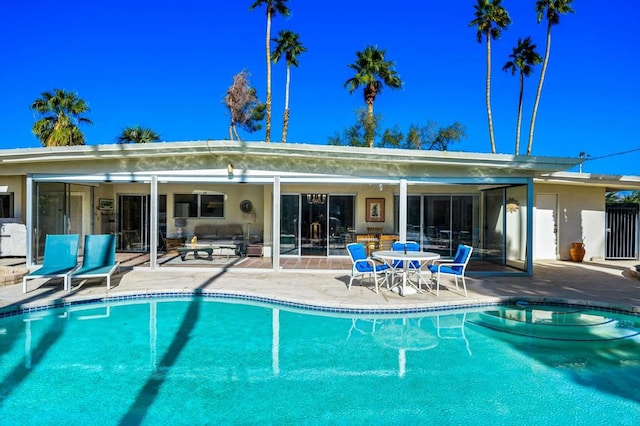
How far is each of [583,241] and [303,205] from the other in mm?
9812

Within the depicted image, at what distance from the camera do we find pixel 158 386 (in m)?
4.15

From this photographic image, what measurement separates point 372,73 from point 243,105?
330 inches

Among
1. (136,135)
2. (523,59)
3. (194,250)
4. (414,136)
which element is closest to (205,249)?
(194,250)

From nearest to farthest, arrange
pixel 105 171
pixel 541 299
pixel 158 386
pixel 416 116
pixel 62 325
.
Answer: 1. pixel 158 386
2. pixel 62 325
3. pixel 541 299
4. pixel 105 171
5. pixel 416 116

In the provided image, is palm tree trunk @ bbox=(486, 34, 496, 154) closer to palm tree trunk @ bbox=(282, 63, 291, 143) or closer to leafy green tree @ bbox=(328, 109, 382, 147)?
leafy green tree @ bbox=(328, 109, 382, 147)

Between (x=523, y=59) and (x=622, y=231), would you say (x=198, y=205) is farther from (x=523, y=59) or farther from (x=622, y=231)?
(x=523, y=59)

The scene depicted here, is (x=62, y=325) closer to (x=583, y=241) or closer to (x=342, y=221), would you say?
(x=342, y=221)

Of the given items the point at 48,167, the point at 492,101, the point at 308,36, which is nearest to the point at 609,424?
the point at 48,167

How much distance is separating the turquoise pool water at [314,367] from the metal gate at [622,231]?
8867 millimetres

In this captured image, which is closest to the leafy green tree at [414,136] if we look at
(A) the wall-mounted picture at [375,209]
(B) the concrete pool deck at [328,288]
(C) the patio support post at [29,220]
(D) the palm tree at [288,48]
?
(D) the palm tree at [288,48]

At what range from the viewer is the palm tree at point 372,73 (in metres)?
22.4

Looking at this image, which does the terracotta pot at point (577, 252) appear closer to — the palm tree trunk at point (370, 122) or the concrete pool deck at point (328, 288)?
the concrete pool deck at point (328, 288)

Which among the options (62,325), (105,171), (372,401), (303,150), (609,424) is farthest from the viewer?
(105,171)

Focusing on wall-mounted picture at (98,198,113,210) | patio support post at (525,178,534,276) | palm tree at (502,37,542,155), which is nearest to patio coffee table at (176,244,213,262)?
wall-mounted picture at (98,198,113,210)
